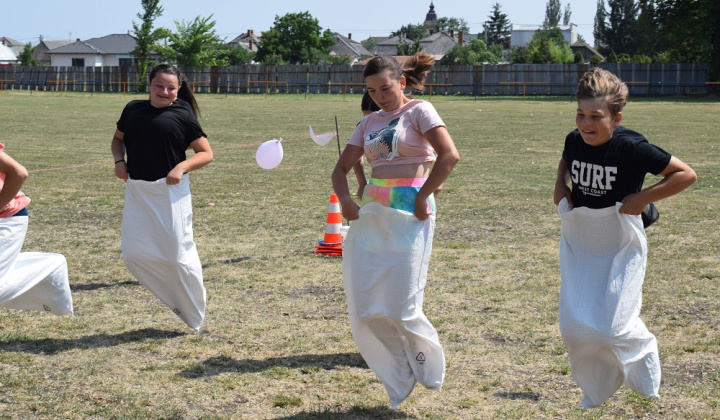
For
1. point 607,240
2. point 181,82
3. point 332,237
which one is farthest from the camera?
point 332,237

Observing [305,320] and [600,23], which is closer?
[305,320]

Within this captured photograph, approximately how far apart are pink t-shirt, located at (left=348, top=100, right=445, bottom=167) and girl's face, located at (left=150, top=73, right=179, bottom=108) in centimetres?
203

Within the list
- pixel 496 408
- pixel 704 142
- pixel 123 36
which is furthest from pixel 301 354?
pixel 123 36

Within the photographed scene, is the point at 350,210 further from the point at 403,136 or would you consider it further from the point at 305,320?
the point at 305,320

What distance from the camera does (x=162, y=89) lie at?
6316 mm

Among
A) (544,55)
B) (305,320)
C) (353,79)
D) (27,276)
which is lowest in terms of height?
(305,320)

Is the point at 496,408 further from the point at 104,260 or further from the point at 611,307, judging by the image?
the point at 104,260

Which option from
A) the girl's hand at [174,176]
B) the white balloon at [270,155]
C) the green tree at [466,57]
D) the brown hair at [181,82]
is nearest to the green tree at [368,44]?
the green tree at [466,57]

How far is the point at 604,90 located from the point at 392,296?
58.0 inches

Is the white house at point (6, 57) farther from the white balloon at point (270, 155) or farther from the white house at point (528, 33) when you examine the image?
the white balloon at point (270, 155)

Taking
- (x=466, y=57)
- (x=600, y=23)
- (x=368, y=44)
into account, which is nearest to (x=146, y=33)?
(x=466, y=57)

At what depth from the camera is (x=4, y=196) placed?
5242 mm

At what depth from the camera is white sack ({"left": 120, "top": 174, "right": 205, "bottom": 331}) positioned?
6191 millimetres

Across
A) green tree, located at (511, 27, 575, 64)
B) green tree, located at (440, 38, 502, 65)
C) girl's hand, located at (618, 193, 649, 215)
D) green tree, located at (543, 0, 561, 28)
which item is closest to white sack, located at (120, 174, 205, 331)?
girl's hand, located at (618, 193, 649, 215)
